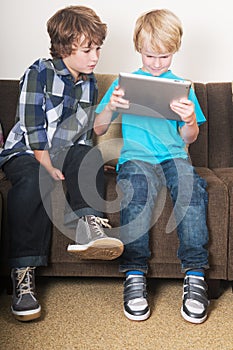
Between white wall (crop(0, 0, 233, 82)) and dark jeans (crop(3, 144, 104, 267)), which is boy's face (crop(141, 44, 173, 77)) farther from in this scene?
white wall (crop(0, 0, 233, 82))

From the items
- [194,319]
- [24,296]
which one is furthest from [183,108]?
[24,296]

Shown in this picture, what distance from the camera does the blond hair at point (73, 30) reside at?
6.31 ft

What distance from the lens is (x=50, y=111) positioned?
1.96 m

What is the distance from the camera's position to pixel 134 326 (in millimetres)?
1674

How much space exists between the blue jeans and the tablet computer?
0.21 m

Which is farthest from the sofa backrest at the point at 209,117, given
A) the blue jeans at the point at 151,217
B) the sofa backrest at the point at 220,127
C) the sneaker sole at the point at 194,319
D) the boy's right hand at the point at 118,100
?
the sneaker sole at the point at 194,319

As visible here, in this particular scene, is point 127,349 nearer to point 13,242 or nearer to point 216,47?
point 13,242

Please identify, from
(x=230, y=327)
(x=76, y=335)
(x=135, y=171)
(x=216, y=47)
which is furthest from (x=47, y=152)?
(x=216, y=47)

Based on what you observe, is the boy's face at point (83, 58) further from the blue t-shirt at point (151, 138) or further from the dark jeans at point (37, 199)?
the dark jeans at point (37, 199)

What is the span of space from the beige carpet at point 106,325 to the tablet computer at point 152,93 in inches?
22.6

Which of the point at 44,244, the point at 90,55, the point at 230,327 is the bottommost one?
the point at 230,327

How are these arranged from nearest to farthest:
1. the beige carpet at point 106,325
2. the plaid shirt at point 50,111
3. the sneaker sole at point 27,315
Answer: the beige carpet at point 106,325
the sneaker sole at point 27,315
the plaid shirt at point 50,111

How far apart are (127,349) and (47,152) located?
68 centimetres

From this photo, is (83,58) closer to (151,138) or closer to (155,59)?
(155,59)
